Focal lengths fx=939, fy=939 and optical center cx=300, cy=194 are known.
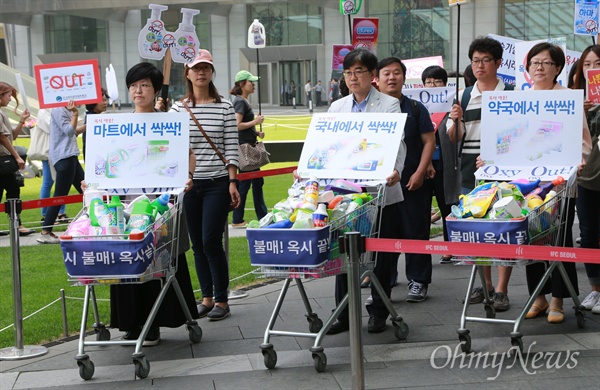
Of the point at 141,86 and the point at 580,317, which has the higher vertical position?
the point at 141,86

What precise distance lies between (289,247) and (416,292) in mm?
2672

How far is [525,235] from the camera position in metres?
5.87

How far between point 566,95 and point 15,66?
203 feet

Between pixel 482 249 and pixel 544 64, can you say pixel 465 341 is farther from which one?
pixel 544 64

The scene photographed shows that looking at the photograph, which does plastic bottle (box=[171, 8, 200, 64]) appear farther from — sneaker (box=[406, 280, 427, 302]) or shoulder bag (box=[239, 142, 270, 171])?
sneaker (box=[406, 280, 427, 302])

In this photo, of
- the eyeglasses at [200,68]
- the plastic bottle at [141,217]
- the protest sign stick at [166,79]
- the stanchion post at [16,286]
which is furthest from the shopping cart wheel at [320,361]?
Answer: the protest sign stick at [166,79]

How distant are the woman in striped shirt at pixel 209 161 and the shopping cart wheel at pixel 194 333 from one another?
0.75m

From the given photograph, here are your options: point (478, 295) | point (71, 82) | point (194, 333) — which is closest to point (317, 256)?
point (194, 333)

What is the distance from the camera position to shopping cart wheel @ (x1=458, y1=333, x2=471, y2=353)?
6152 millimetres

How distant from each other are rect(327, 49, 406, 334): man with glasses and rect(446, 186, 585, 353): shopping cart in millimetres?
699

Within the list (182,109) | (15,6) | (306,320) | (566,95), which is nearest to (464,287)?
(306,320)

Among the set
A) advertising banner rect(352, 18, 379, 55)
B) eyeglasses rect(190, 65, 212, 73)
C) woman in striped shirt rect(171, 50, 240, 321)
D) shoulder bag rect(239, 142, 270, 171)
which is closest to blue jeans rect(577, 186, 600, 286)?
woman in striped shirt rect(171, 50, 240, 321)

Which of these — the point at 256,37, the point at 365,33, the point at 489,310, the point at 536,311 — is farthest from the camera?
the point at 256,37

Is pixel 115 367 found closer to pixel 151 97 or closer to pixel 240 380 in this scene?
pixel 240 380
